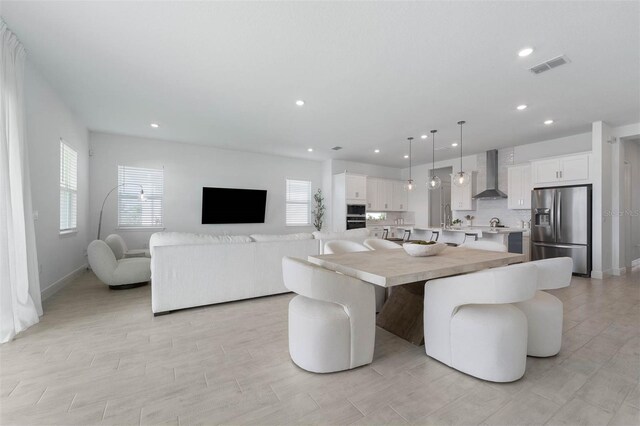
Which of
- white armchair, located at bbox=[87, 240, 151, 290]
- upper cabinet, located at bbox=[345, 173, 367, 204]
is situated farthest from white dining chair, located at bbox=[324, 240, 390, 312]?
upper cabinet, located at bbox=[345, 173, 367, 204]

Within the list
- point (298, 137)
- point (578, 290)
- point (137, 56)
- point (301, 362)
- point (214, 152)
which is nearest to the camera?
point (301, 362)

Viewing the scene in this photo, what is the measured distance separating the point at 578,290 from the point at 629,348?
7.25ft

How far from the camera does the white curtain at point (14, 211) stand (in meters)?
2.43

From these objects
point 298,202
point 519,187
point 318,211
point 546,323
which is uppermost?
point 519,187

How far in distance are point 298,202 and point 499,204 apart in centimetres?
523

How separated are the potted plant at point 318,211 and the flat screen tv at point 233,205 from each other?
62.5 inches

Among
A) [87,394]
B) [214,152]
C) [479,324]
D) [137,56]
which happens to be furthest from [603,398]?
[214,152]

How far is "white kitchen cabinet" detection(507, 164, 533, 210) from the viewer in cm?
612

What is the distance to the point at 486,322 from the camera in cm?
183

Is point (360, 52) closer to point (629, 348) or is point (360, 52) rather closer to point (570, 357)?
point (570, 357)

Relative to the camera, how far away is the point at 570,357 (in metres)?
2.17

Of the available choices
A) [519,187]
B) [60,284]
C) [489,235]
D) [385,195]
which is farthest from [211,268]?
[519,187]

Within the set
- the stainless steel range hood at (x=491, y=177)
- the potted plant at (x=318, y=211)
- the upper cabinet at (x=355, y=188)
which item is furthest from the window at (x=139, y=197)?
the stainless steel range hood at (x=491, y=177)

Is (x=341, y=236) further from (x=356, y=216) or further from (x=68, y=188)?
(x=68, y=188)
